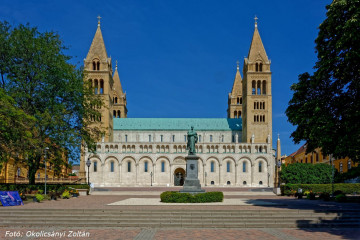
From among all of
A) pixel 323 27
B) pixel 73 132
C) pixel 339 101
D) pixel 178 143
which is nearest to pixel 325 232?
pixel 339 101

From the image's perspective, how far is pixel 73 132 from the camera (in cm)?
3559

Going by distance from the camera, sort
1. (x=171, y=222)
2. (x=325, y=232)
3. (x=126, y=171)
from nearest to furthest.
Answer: (x=325, y=232) → (x=171, y=222) → (x=126, y=171)

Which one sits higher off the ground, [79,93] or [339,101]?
[79,93]

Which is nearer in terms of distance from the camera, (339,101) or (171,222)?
(171,222)

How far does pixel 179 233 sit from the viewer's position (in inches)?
571

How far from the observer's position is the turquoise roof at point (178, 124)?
88.8 m

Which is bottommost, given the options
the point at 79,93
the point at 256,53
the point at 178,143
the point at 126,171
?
the point at 126,171

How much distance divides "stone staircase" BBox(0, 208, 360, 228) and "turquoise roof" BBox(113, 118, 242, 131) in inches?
2762

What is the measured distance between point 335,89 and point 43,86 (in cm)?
2586

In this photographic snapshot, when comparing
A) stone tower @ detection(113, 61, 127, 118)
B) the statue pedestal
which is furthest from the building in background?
stone tower @ detection(113, 61, 127, 118)

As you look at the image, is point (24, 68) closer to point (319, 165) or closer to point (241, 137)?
point (319, 165)

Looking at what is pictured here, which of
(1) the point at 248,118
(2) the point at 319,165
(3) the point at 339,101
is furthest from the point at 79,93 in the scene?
(1) the point at 248,118

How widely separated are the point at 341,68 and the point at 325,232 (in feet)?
32.2

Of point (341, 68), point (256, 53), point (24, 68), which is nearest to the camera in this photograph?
point (341, 68)
